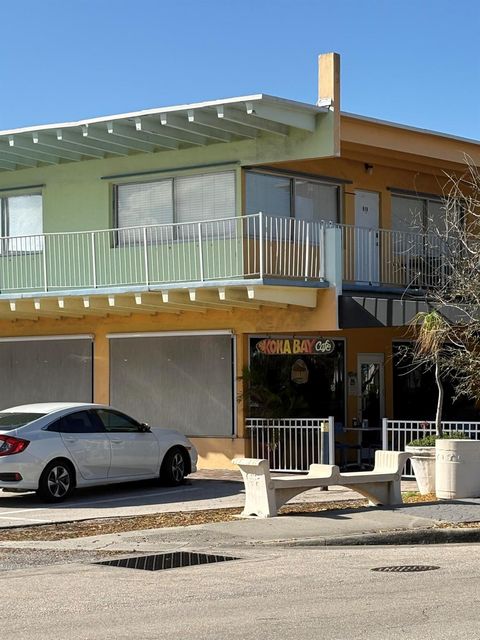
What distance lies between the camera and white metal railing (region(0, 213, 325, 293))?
70.5 ft

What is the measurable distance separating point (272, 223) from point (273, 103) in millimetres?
2418

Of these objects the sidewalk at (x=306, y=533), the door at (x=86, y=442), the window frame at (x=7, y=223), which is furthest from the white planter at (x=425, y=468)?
the window frame at (x=7, y=223)

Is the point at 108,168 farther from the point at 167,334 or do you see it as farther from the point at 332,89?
the point at 332,89

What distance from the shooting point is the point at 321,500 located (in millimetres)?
17250

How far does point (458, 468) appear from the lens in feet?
53.4

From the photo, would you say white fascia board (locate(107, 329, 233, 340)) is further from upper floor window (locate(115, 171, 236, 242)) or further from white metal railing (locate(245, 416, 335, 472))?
upper floor window (locate(115, 171, 236, 242))

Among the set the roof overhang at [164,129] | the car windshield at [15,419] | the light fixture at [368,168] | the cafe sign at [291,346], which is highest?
the roof overhang at [164,129]

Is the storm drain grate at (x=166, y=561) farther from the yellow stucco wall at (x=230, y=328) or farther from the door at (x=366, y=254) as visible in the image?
the door at (x=366, y=254)

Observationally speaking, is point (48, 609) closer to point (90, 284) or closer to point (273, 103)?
point (273, 103)

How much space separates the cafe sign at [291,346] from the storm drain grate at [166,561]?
10703 mm

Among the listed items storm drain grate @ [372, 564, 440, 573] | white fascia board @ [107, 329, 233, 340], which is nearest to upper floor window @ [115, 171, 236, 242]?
white fascia board @ [107, 329, 233, 340]

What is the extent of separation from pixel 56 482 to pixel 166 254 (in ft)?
22.7

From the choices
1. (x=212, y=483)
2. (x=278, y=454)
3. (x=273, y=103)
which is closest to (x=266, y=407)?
(x=278, y=454)

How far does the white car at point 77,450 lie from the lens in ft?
55.6
